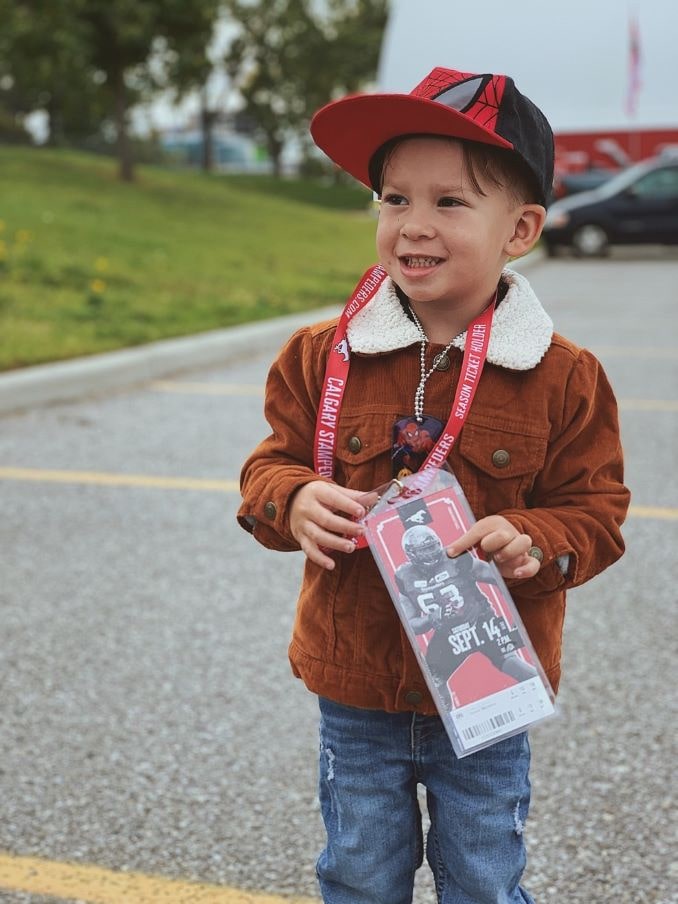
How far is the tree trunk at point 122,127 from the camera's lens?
1936cm

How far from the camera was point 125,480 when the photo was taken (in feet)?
16.9

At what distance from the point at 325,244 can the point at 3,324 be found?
917cm

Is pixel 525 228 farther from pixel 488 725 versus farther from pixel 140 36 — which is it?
pixel 140 36

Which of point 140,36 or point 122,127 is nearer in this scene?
point 140,36

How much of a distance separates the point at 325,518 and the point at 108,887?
111 cm

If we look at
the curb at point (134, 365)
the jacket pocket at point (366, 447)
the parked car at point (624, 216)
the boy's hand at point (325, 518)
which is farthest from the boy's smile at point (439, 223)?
the parked car at point (624, 216)

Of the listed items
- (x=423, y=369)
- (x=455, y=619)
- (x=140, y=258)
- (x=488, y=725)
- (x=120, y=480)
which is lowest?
(x=140, y=258)

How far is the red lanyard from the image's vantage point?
1.63 metres

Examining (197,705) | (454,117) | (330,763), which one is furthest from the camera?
(197,705)

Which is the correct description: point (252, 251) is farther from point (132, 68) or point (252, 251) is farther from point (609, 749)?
point (609, 749)

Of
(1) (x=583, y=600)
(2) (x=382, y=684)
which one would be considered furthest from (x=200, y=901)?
(1) (x=583, y=600)

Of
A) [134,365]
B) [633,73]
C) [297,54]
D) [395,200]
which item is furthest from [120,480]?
[297,54]

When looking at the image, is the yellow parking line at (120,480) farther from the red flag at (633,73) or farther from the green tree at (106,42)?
the red flag at (633,73)

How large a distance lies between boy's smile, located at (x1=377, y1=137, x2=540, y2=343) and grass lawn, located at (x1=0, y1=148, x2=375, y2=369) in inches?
220
